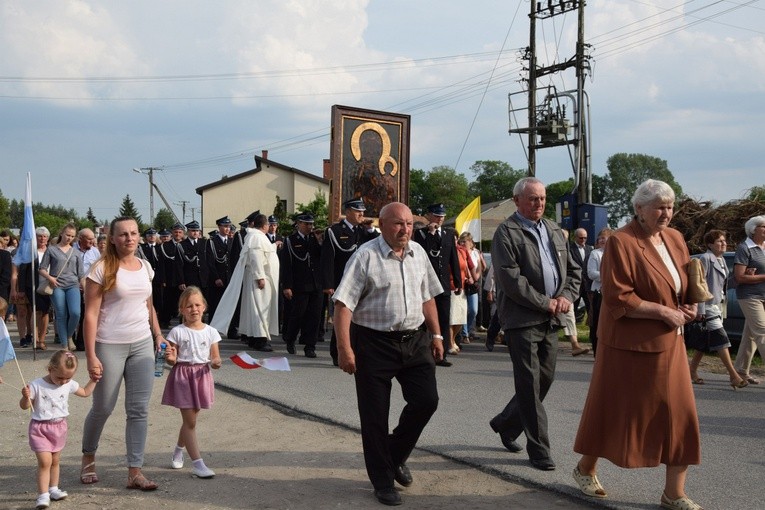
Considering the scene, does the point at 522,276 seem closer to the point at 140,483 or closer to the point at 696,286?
the point at 696,286

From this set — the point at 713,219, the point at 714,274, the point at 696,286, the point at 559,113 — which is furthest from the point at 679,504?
the point at 559,113

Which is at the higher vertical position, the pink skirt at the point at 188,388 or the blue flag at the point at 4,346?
the blue flag at the point at 4,346

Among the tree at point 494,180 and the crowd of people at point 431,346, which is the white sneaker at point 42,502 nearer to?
the crowd of people at point 431,346

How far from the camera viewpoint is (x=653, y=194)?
496 centimetres

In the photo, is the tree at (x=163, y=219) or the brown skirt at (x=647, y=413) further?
the tree at (x=163, y=219)

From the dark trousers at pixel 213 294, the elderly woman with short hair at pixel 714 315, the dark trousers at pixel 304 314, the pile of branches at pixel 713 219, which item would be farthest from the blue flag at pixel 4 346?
the pile of branches at pixel 713 219

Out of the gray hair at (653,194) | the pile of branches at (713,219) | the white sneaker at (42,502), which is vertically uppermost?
the pile of branches at (713,219)

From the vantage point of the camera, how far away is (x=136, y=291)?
220 inches

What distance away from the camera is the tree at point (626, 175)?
110812mm

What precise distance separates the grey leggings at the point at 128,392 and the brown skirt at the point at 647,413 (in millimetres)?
2929

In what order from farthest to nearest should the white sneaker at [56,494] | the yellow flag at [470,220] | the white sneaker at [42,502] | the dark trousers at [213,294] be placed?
the yellow flag at [470,220], the dark trousers at [213,294], the white sneaker at [56,494], the white sneaker at [42,502]

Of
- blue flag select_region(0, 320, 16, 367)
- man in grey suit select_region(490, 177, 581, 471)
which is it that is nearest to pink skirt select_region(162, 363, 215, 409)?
blue flag select_region(0, 320, 16, 367)

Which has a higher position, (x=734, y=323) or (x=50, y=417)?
(x=734, y=323)

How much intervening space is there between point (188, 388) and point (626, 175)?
A: 372ft
